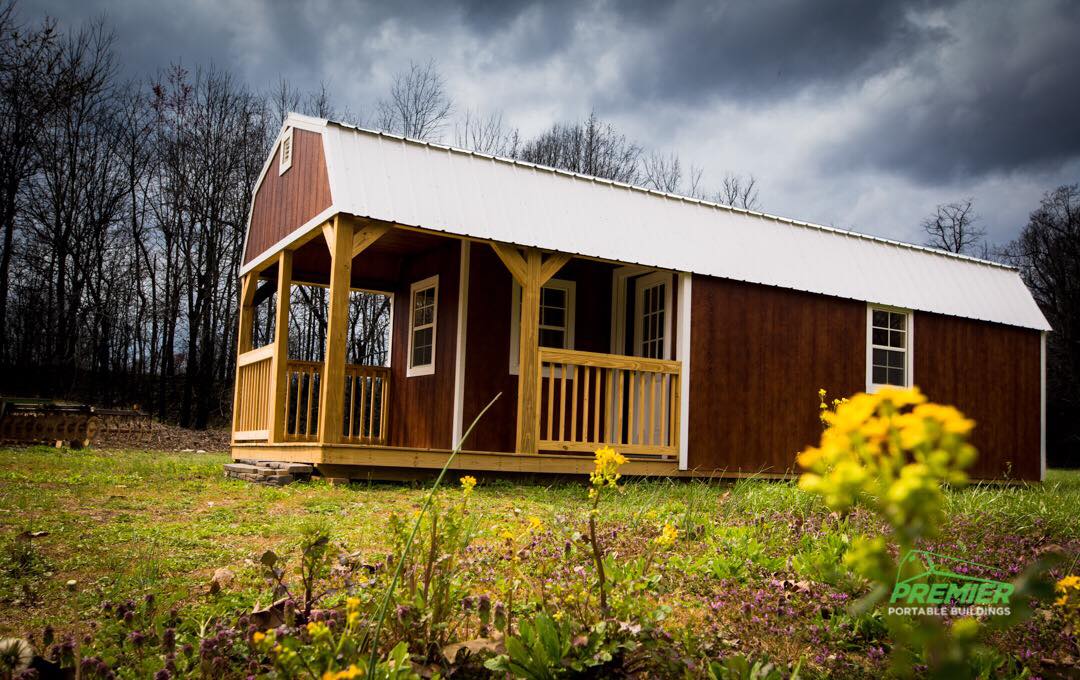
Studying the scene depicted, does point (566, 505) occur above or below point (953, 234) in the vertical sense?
below

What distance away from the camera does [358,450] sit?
8477 millimetres

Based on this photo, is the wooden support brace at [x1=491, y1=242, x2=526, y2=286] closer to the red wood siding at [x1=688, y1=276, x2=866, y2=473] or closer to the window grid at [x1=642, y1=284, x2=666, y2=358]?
the red wood siding at [x1=688, y1=276, x2=866, y2=473]

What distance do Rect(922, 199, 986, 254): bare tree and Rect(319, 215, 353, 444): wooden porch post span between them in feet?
92.6

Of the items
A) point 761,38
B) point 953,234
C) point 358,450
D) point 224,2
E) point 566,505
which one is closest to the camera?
point 566,505

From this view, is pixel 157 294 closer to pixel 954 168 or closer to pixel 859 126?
pixel 859 126

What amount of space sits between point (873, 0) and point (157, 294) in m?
22.1

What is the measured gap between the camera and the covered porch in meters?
8.84

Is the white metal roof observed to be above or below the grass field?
above

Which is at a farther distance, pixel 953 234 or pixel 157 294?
pixel 953 234

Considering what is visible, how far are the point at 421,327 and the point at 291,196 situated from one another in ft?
8.12

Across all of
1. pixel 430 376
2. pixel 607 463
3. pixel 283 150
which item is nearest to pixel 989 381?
pixel 430 376

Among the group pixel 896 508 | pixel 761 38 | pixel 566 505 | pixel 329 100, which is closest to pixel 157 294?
pixel 329 100

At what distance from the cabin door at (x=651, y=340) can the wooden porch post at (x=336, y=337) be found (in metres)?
3.40

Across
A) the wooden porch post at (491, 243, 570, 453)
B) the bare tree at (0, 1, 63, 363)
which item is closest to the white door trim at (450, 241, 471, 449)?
the wooden porch post at (491, 243, 570, 453)
